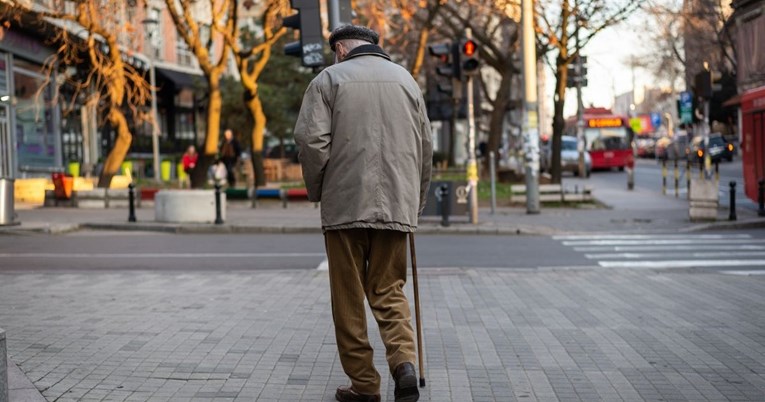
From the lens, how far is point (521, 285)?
416 inches

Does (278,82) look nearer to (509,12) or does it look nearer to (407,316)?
(509,12)

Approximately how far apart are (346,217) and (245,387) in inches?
48.1

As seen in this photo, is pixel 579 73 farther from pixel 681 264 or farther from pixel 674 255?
pixel 681 264

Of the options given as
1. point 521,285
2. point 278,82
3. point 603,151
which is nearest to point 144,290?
point 521,285

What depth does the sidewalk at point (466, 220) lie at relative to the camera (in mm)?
18625

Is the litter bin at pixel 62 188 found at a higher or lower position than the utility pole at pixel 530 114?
lower

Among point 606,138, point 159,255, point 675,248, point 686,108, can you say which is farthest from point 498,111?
point 159,255

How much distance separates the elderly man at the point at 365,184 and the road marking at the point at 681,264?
7.55m

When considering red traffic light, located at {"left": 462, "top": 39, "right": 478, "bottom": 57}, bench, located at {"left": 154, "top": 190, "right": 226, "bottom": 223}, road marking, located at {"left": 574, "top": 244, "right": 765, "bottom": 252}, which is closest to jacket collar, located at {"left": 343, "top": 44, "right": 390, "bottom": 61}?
road marking, located at {"left": 574, "top": 244, "right": 765, "bottom": 252}

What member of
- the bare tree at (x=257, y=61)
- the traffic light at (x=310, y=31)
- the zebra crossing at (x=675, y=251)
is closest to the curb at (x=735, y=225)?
the zebra crossing at (x=675, y=251)

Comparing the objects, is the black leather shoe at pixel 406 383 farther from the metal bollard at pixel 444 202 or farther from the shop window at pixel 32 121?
the shop window at pixel 32 121

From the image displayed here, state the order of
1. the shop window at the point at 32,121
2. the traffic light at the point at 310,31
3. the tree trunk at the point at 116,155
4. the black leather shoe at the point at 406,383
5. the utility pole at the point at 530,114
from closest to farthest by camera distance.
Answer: the black leather shoe at the point at 406,383
the traffic light at the point at 310,31
the utility pole at the point at 530,114
the tree trunk at the point at 116,155
the shop window at the point at 32,121

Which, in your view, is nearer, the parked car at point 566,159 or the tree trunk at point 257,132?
the tree trunk at point 257,132

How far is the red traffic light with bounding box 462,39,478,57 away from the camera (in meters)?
20.2
